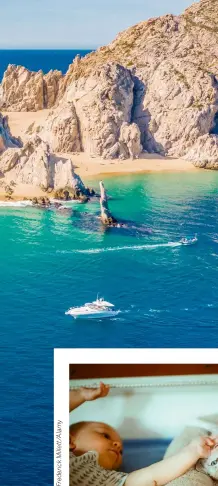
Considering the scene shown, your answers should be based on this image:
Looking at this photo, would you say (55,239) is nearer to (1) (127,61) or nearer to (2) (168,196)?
(2) (168,196)

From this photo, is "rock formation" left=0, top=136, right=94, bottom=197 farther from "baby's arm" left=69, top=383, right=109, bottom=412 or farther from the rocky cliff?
"baby's arm" left=69, top=383, right=109, bottom=412

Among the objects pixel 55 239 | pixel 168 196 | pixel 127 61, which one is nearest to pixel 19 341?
pixel 55 239

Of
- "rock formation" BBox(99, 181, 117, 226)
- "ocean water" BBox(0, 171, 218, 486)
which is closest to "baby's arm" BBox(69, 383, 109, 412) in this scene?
"ocean water" BBox(0, 171, 218, 486)

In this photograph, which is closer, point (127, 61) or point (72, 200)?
point (72, 200)

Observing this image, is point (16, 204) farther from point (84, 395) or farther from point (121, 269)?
point (84, 395)

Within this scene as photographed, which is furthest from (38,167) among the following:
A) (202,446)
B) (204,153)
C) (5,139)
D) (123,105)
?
(202,446)

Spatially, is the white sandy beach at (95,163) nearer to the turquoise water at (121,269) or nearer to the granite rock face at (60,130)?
the granite rock face at (60,130)

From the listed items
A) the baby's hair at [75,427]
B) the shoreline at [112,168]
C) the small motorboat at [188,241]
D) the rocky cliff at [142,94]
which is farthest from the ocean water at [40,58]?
the baby's hair at [75,427]
